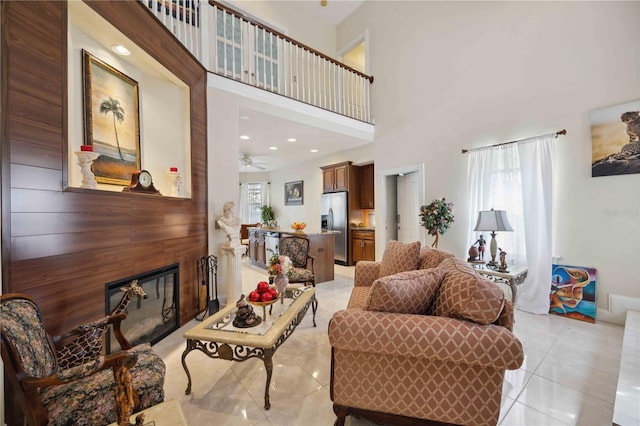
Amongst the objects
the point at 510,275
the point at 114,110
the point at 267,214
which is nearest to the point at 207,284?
the point at 114,110

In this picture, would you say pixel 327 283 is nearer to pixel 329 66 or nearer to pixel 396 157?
pixel 396 157

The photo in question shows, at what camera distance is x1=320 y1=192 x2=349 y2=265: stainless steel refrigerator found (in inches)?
236

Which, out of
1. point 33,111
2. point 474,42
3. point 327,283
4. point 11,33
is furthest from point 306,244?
point 474,42

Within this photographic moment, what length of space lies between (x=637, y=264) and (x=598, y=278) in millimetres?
342

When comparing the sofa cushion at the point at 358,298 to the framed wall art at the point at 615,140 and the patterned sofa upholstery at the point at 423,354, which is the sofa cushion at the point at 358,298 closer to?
the patterned sofa upholstery at the point at 423,354

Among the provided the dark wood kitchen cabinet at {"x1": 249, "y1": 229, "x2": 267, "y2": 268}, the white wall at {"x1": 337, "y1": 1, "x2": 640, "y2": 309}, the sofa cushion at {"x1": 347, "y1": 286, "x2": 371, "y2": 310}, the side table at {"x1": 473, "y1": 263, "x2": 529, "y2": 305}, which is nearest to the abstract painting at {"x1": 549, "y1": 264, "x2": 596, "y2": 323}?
the white wall at {"x1": 337, "y1": 1, "x2": 640, "y2": 309}

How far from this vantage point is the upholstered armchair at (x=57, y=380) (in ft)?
3.53

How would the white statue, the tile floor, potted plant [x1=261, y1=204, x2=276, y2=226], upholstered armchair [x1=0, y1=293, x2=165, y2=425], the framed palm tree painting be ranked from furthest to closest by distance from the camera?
potted plant [x1=261, y1=204, x2=276, y2=226] → the white statue → the framed palm tree painting → the tile floor → upholstered armchair [x1=0, y1=293, x2=165, y2=425]

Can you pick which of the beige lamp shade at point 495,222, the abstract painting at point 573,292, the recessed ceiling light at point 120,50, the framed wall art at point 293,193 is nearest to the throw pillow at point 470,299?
the beige lamp shade at point 495,222

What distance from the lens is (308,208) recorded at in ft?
24.7

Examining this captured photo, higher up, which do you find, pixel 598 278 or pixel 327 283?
pixel 598 278

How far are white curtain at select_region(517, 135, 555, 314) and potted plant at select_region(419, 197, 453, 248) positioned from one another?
941 millimetres

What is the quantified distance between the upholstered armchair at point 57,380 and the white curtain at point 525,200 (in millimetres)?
3970

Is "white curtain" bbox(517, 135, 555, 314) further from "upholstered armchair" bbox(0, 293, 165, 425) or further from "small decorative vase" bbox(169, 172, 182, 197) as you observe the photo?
"small decorative vase" bbox(169, 172, 182, 197)
